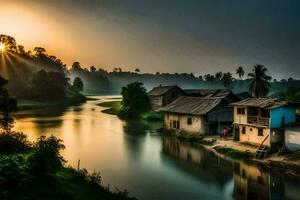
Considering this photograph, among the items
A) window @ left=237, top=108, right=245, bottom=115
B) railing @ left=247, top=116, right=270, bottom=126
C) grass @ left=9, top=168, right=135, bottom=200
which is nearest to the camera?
grass @ left=9, top=168, right=135, bottom=200

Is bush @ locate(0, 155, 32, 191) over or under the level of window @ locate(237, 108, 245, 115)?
under

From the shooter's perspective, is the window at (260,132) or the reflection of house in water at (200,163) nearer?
the reflection of house in water at (200,163)

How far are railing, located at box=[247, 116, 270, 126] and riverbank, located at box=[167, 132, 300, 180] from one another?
9.13ft

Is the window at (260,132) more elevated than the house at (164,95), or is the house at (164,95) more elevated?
the house at (164,95)

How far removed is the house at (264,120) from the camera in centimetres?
4016

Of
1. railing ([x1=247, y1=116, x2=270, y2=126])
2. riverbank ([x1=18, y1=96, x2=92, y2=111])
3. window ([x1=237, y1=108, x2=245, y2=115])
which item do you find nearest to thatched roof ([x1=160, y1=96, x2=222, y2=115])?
window ([x1=237, y1=108, x2=245, y2=115])

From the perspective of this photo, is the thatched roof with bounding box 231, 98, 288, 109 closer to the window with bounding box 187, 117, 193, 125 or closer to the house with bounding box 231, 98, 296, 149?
the house with bounding box 231, 98, 296, 149

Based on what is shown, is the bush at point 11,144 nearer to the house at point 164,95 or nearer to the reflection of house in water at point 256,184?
the reflection of house in water at point 256,184

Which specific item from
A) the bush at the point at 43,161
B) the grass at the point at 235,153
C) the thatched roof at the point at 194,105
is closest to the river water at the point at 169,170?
the grass at the point at 235,153

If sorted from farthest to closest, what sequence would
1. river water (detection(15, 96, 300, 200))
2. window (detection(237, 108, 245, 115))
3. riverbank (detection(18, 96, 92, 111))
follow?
riverbank (detection(18, 96, 92, 111)) < window (detection(237, 108, 245, 115)) < river water (detection(15, 96, 300, 200))

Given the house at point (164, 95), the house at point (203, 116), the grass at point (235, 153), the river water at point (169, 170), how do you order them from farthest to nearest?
1. the house at point (164, 95)
2. the house at point (203, 116)
3. the grass at point (235, 153)
4. the river water at point (169, 170)

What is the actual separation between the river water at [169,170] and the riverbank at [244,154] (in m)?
1.23

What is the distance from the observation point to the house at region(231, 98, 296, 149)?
40.2 m

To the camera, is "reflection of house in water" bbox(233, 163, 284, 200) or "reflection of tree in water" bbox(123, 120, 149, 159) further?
"reflection of tree in water" bbox(123, 120, 149, 159)
